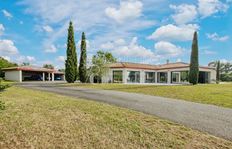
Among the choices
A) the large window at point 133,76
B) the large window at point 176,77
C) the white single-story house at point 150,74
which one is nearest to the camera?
the white single-story house at point 150,74

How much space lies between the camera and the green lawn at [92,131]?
19.4ft

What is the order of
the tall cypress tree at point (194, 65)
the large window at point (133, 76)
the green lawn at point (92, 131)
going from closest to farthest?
1. the green lawn at point (92, 131)
2. the tall cypress tree at point (194, 65)
3. the large window at point (133, 76)

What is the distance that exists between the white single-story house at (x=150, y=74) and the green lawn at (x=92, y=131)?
92.7 feet

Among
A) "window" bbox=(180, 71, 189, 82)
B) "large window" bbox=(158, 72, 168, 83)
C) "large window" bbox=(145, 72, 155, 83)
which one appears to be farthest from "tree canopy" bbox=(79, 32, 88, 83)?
"window" bbox=(180, 71, 189, 82)

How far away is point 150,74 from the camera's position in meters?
42.8

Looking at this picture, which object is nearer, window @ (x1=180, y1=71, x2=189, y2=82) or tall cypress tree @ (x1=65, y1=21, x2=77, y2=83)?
tall cypress tree @ (x1=65, y1=21, x2=77, y2=83)

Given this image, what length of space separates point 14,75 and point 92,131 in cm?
4222

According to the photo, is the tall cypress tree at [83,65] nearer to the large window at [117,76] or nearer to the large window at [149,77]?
the large window at [117,76]

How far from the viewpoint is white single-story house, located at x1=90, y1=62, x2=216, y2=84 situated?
37.9 metres

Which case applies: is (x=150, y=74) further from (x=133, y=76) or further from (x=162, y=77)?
(x=133, y=76)

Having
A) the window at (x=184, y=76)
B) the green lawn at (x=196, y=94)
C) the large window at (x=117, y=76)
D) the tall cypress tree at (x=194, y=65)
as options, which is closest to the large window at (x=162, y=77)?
the window at (x=184, y=76)

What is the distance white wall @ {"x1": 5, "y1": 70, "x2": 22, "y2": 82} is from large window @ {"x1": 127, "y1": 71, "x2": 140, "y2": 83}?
20986 mm

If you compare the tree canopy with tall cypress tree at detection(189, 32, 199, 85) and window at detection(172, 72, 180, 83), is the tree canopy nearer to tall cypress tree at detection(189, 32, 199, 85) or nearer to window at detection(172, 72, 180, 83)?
tall cypress tree at detection(189, 32, 199, 85)

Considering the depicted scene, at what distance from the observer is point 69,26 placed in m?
31.6
